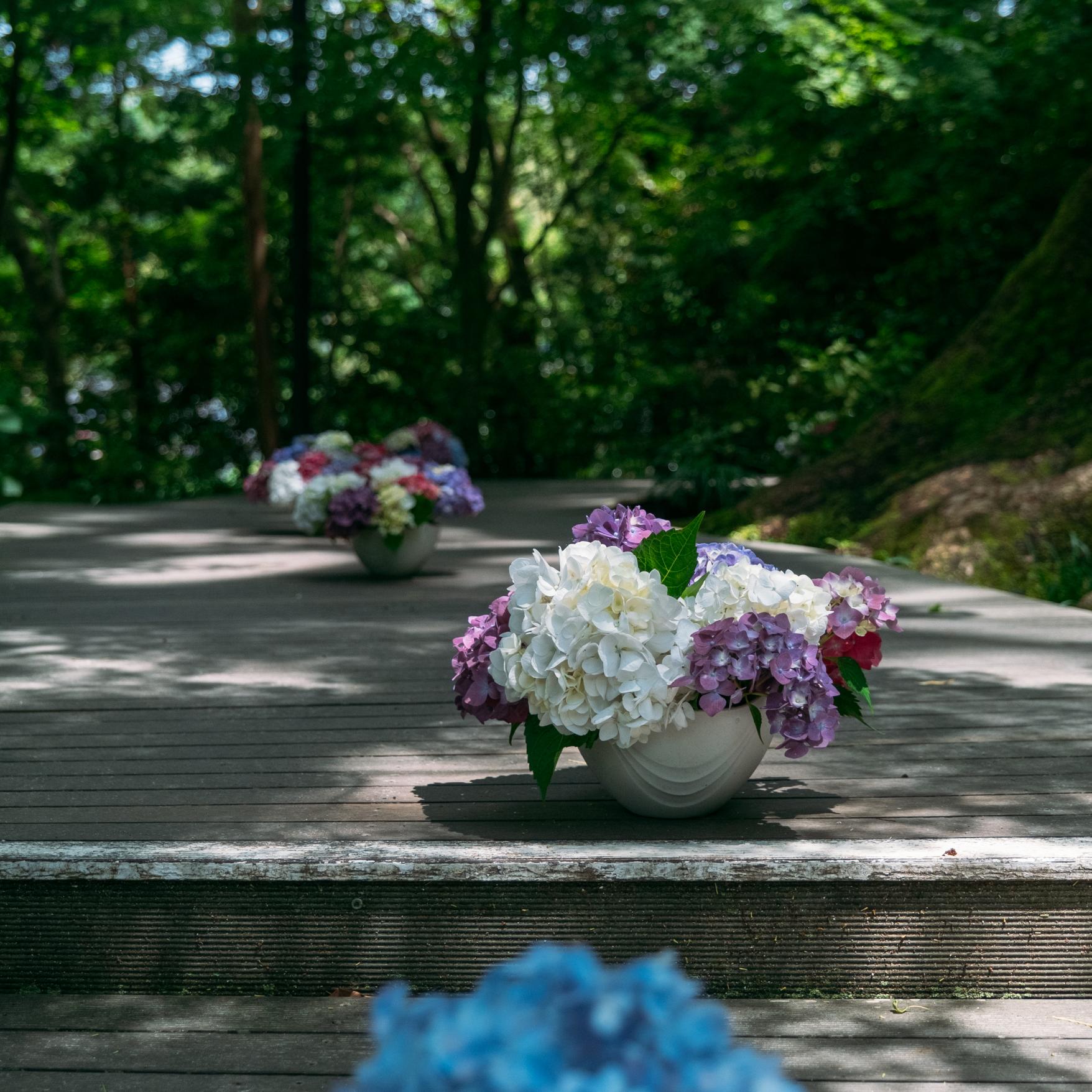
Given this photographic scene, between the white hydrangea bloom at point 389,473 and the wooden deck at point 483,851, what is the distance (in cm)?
251

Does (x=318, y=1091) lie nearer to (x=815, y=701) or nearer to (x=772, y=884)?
(x=772, y=884)

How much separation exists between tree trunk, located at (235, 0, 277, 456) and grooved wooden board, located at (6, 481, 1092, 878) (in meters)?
9.61

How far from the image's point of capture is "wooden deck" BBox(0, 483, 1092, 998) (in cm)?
262

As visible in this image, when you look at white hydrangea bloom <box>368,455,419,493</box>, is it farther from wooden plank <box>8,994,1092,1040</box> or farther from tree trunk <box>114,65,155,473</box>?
tree trunk <box>114,65,155,473</box>

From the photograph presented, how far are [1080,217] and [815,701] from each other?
7.72 meters

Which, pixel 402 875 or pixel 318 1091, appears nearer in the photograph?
pixel 318 1091

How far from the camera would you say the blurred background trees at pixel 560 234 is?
1216 centimetres

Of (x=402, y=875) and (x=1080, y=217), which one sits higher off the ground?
(x=1080, y=217)

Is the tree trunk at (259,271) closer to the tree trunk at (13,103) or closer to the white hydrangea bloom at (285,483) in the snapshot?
the tree trunk at (13,103)

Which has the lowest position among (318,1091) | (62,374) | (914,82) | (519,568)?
(318,1091)

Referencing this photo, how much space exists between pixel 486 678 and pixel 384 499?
401cm

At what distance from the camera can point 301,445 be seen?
→ 34.1 feet

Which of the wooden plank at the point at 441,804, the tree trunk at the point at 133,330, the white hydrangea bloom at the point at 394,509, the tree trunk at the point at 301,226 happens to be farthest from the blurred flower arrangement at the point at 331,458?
the tree trunk at the point at 133,330

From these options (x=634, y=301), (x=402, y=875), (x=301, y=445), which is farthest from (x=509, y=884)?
(x=634, y=301)
